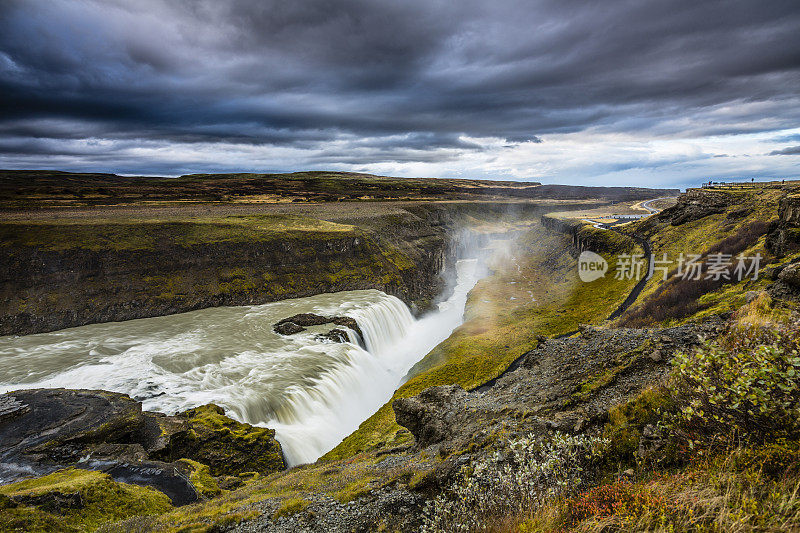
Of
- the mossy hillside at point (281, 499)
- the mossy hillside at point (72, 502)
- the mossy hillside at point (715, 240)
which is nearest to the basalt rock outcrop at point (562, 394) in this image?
the mossy hillside at point (281, 499)

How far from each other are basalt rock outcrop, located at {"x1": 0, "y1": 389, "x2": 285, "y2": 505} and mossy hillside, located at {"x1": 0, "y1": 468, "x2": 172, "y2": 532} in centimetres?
164

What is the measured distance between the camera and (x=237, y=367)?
34000mm

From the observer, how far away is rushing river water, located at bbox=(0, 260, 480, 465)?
28.5 meters

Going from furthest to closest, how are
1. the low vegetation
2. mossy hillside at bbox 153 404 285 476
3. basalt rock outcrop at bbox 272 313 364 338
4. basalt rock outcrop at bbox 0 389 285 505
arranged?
basalt rock outcrop at bbox 272 313 364 338
mossy hillside at bbox 153 404 285 476
basalt rock outcrop at bbox 0 389 285 505
the low vegetation

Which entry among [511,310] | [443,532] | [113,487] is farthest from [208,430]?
[511,310]

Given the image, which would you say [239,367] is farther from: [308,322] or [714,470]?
[714,470]

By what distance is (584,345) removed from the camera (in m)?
22.3

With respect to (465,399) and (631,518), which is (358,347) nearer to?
(465,399)

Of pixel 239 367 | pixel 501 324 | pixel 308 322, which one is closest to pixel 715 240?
pixel 501 324

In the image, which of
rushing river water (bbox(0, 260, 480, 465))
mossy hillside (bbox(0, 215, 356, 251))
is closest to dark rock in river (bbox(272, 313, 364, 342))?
rushing river water (bbox(0, 260, 480, 465))

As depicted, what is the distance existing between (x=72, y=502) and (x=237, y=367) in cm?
2234

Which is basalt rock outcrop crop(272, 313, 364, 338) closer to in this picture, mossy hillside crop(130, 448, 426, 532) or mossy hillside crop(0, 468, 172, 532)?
mossy hillside crop(0, 468, 172, 532)

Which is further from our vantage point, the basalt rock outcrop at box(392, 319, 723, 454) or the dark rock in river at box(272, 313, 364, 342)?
the dark rock in river at box(272, 313, 364, 342)

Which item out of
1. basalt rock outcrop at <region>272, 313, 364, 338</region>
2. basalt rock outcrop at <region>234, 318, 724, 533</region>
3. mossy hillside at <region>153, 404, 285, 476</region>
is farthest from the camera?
basalt rock outcrop at <region>272, 313, 364, 338</region>
